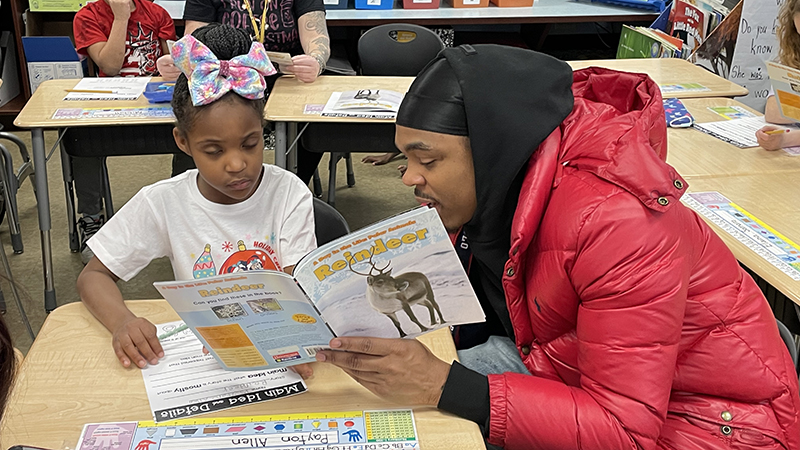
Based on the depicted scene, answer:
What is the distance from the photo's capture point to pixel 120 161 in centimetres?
394

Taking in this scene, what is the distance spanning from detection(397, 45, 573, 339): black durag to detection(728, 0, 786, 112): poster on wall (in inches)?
95.1

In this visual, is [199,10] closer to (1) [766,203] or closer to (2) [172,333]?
(2) [172,333]

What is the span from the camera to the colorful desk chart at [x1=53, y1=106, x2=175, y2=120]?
2.40m

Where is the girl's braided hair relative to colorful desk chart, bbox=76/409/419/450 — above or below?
above

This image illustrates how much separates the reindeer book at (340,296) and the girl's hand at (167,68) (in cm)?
179

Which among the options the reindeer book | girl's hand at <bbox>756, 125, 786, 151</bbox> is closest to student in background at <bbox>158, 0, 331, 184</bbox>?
girl's hand at <bbox>756, 125, 786, 151</bbox>

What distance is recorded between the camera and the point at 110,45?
9.80 feet

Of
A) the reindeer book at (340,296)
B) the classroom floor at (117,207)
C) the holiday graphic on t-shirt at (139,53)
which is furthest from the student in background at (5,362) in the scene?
the holiday graphic on t-shirt at (139,53)

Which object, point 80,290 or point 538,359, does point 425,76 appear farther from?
point 80,290

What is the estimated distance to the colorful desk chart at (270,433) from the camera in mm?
981

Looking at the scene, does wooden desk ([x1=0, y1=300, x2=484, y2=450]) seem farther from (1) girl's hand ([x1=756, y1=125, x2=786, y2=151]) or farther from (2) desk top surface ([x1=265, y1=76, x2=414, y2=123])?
(1) girl's hand ([x1=756, y1=125, x2=786, y2=151])

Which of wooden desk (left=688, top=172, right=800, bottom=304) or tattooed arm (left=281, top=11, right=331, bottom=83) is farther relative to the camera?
tattooed arm (left=281, top=11, right=331, bottom=83)

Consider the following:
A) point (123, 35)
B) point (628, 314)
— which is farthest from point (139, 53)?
point (628, 314)

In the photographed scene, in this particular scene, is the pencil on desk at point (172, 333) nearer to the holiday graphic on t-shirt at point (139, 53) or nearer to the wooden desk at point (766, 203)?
the wooden desk at point (766, 203)
